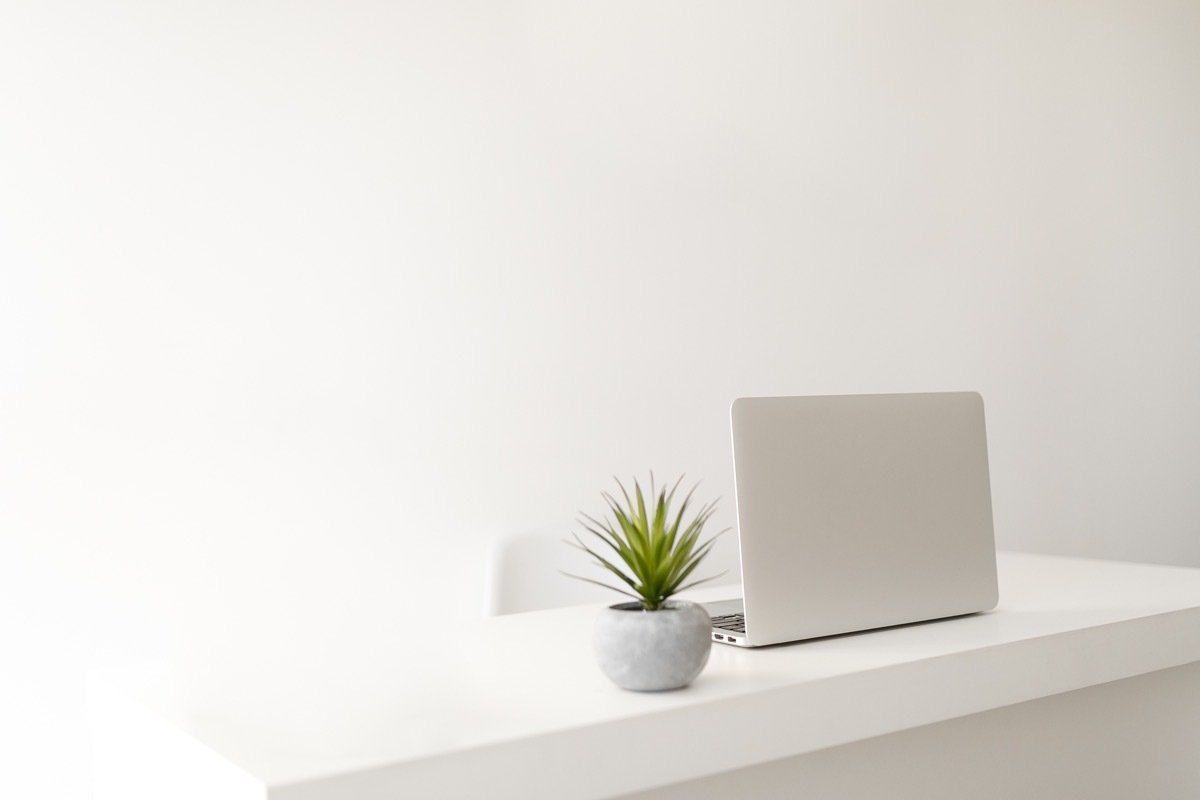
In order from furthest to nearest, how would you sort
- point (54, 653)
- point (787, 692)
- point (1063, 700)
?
A: point (54, 653) < point (1063, 700) < point (787, 692)

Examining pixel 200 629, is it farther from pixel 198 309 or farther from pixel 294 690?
pixel 294 690

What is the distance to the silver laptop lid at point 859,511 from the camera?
1.23m

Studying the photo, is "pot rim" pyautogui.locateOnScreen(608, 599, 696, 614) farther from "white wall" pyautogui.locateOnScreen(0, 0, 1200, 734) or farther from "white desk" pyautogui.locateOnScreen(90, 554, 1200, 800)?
"white wall" pyautogui.locateOnScreen(0, 0, 1200, 734)

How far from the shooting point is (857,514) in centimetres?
129

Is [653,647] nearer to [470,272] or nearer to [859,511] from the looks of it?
[859,511]

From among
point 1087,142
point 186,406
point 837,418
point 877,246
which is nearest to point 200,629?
point 186,406

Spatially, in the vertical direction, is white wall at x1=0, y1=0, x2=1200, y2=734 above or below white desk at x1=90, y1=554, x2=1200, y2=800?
above

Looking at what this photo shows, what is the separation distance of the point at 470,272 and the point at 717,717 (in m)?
1.63

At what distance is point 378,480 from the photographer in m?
2.35

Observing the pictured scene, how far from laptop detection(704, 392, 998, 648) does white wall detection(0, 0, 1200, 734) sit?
593 mm

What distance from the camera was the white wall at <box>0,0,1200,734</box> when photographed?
2043 mm

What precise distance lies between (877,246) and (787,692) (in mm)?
2295

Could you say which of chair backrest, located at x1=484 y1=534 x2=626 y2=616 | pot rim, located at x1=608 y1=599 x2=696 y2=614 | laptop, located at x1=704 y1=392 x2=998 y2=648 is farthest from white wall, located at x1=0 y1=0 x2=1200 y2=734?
laptop, located at x1=704 y1=392 x2=998 y2=648

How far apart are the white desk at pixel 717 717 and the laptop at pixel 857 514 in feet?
0.13
